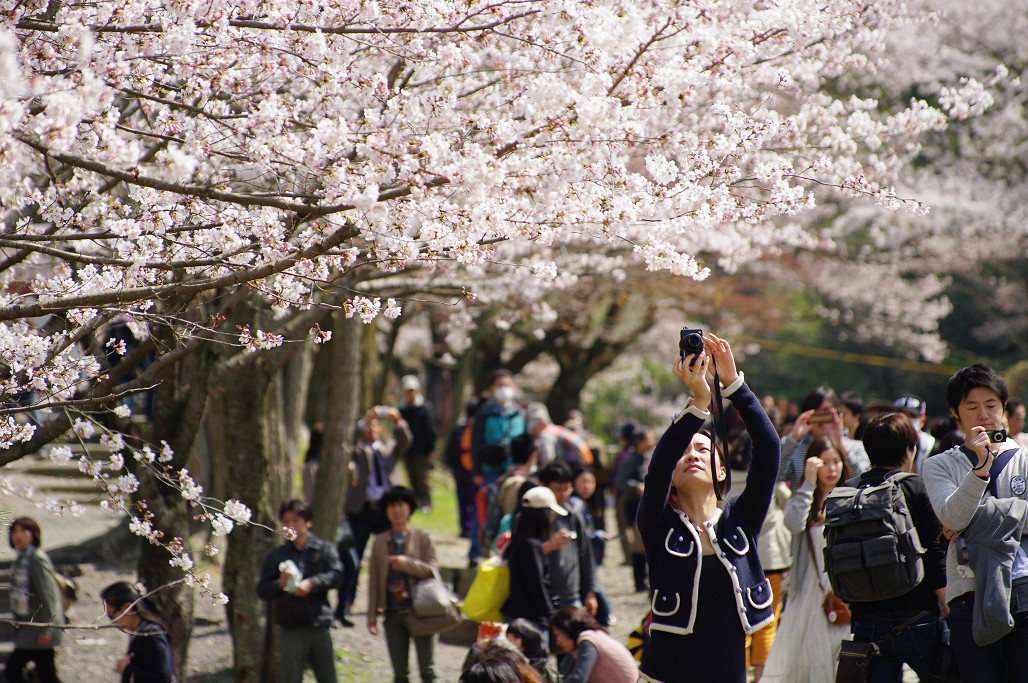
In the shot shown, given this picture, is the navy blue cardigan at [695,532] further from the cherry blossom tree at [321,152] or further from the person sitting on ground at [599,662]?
the person sitting on ground at [599,662]

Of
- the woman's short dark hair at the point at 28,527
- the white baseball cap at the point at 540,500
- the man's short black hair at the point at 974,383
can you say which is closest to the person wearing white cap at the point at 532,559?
the white baseball cap at the point at 540,500

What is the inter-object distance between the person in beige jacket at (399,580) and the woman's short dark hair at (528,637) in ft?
4.05

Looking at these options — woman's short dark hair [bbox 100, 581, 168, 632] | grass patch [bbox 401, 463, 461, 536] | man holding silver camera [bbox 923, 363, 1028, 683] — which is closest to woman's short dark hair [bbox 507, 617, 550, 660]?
woman's short dark hair [bbox 100, 581, 168, 632]

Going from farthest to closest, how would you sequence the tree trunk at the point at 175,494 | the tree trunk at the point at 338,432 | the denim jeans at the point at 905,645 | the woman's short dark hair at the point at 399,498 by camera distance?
Result: the tree trunk at the point at 338,432 → the woman's short dark hair at the point at 399,498 → the tree trunk at the point at 175,494 → the denim jeans at the point at 905,645

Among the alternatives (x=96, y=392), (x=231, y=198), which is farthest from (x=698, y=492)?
(x=96, y=392)

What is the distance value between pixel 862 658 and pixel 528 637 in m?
2.00

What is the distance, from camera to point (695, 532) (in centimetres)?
353

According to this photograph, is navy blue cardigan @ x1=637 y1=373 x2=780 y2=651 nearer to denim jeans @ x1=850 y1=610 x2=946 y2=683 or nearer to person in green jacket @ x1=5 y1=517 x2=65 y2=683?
denim jeans @ x1=850 y1=610 x2=946 y2=683

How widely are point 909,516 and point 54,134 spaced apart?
3591 millimetres

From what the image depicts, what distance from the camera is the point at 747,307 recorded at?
22078mm

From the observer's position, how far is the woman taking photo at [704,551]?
134 inches

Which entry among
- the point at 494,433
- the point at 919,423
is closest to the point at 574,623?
the point at 919,423

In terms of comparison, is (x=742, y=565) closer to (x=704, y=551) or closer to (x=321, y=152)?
(x=704, y=551)

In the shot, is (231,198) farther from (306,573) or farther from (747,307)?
(747,307)
